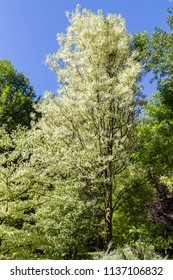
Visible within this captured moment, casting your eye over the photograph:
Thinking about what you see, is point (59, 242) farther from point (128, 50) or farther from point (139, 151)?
point (128, 50)

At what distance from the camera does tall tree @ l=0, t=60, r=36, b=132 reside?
2521 cm

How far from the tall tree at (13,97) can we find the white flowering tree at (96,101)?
11.1 m

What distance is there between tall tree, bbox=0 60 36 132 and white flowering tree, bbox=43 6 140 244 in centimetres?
1112

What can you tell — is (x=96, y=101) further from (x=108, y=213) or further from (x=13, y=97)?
(x=13, y=97)

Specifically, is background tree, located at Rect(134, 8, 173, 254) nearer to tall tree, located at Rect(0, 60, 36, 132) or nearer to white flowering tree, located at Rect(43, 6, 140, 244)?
white flowering tree, located at Rect(43, 6, 140, 244)

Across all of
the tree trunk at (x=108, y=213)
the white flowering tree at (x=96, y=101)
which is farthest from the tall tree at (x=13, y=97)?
the tree trunk at (x=108, y=213)

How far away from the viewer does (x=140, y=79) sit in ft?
47.8

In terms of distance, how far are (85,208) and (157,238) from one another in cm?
356

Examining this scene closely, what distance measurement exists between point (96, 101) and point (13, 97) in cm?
1433

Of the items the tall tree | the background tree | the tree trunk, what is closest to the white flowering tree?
the tree trunk

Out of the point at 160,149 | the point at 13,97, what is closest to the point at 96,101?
the point at 160,149

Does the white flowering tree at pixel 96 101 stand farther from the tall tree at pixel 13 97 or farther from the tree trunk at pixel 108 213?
the tall tree at pixel 13 97

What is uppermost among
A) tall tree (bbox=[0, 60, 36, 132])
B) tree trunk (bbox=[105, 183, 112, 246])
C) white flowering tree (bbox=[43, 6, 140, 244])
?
tall tree (bbox=[0, 60, 36, 132])

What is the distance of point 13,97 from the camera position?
85.4 feet
